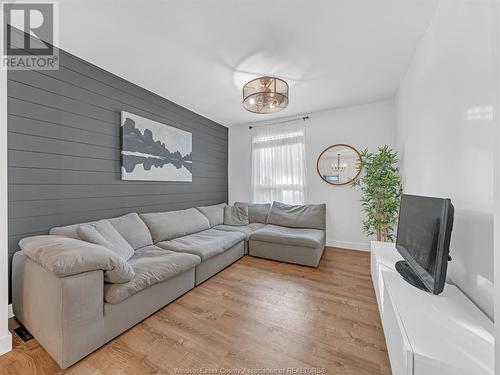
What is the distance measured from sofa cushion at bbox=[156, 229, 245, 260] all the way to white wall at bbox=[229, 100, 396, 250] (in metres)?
1.77

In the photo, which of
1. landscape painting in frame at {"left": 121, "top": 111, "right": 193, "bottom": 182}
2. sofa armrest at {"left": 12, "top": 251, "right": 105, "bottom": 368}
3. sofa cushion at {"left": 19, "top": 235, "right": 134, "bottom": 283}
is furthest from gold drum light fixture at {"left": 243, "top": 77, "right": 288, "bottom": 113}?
sofa armrest at {"left": 12, "top": 251, "right": 105, "bottom": 368}

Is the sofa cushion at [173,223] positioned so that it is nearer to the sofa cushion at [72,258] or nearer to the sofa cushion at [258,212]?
the sofa cushion at [258,212]

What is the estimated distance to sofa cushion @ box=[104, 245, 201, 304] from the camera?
1495 millimetres

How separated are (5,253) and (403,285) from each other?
2.75 m

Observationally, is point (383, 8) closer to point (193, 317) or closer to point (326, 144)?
point (326, 144)

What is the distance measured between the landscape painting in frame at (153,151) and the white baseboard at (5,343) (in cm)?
166

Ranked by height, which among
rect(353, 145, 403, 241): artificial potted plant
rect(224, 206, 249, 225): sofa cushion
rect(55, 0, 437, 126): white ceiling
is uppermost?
rect(55, 0, 437, 126): white ceiling

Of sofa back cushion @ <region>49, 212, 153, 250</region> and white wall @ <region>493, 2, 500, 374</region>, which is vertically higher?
white wall @ <region>493, 2, 500, 374</region>

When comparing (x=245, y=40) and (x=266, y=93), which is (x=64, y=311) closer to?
(x=266, y=93)

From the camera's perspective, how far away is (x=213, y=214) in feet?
12.3

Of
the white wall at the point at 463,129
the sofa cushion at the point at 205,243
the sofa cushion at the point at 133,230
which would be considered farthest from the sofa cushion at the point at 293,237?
the sofa cushion at the point at 133,230

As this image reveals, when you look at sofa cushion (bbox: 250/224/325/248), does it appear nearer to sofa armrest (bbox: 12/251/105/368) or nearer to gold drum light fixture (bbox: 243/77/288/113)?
gold drum light fixture (bbox: 243/77/288/113)

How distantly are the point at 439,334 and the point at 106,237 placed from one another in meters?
2.47

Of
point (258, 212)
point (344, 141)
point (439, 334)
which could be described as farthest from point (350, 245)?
point (439, 334)
